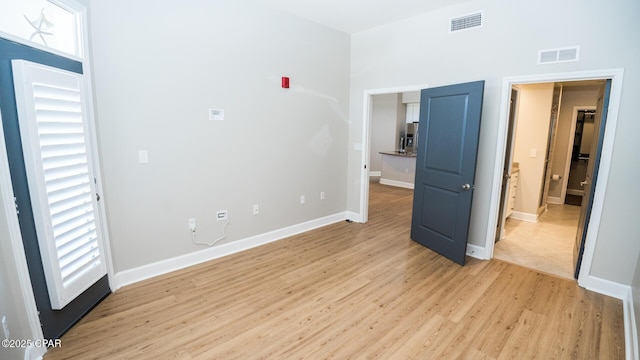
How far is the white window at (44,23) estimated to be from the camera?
1.78m

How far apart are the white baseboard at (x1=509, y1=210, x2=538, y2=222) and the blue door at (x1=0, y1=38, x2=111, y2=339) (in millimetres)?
6157

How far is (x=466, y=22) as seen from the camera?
11.0 ft

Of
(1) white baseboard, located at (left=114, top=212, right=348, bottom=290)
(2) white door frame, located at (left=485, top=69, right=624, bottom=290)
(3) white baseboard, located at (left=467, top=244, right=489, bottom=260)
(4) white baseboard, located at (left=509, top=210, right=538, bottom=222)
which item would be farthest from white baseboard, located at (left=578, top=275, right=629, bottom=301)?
(1) white baseboard, located at (left=114, top=212, right=348, bottom=290)

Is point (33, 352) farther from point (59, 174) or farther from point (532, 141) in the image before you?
point (532, 141)

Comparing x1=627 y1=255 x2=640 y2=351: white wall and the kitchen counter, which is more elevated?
the kitchen counter

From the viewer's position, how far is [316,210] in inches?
179

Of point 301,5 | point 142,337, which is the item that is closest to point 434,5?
point 301,5

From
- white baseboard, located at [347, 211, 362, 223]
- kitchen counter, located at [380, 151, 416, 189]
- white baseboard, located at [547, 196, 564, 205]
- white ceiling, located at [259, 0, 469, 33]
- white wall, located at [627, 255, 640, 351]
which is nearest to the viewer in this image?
white wall, located at [627, 255, 640, 351]

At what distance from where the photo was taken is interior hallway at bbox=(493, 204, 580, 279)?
3408 millimetres

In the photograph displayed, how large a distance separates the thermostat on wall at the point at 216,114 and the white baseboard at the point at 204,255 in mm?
1490

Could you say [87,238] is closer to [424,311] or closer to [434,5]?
[424,311]

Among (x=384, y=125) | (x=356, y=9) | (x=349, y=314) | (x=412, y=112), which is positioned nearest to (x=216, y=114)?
(x=356, y=9)

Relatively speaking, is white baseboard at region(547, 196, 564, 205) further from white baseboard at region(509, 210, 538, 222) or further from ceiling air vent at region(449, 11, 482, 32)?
ceiling air vent at region(449, 11, 482, 32)

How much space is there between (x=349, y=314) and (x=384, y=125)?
727 centimetres
